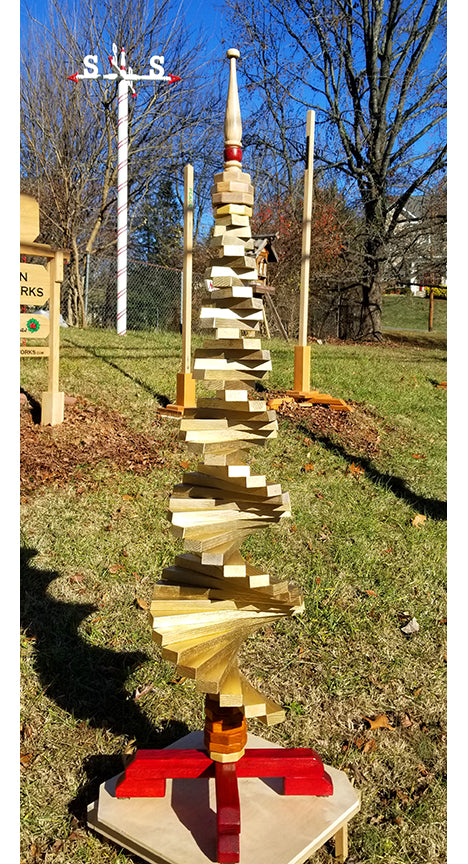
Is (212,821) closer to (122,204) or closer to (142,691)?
(142,691)

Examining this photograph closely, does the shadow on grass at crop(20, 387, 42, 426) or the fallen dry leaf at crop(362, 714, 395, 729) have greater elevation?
the shadow on grass at crop(20, 387, 42, 426)

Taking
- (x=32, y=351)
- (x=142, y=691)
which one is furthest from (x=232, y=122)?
(x=32, y=351)

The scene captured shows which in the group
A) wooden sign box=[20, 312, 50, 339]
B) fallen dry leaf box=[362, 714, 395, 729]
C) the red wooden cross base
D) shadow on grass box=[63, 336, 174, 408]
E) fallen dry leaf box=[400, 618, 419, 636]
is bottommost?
fallen dry leaf box=[362, 714, 395, 729]

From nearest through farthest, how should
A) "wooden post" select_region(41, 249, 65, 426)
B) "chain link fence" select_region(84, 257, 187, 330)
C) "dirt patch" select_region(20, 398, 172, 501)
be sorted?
"dirt patch" select_region(20, 398, 172, 501), "wooden post" select_region(41, 249, 65, 426), "chain link fence" select_region(84, 257, 187, 330)

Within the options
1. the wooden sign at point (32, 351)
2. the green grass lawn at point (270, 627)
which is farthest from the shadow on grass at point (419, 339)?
the wooden sign at point (32, 351)

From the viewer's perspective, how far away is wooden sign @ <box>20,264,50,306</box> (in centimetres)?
566

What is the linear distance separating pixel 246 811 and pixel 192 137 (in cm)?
2030

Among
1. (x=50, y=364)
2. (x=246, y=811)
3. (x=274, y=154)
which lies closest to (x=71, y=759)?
(x=246, y=811)

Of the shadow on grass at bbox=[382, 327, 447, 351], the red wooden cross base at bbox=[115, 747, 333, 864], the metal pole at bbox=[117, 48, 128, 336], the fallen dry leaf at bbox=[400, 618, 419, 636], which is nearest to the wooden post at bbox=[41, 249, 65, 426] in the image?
the fallen dry leaf at bbox=[400, 618, 419, 636]

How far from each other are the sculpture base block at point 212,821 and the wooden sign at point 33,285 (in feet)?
14.1

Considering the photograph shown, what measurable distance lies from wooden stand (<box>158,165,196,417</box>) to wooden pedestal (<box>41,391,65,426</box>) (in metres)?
1.12

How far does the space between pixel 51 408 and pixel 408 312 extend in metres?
23.7

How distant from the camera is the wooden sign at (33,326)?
5.66 meters

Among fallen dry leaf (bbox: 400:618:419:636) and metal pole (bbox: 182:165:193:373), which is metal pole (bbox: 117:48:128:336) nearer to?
metal pole (bbox: 182:165:193:373)
